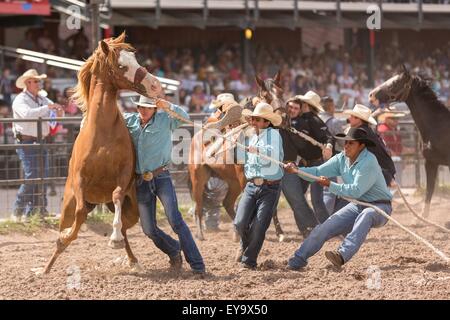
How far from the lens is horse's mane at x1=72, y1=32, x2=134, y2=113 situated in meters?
8.05

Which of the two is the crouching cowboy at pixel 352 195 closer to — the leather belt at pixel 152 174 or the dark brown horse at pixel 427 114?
the leather belt at pixel 152 174

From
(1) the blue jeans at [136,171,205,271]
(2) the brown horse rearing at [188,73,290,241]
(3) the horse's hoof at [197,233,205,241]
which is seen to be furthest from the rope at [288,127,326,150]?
(1) the blue jeans at [136,171,205,271]

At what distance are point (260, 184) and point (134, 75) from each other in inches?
62.8

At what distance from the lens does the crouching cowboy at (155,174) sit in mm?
8219

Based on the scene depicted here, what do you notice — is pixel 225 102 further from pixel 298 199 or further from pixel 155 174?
pixel 155 174

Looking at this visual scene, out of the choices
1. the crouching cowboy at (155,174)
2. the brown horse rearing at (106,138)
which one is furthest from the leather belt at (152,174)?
the brown horse rearing at (106,138)

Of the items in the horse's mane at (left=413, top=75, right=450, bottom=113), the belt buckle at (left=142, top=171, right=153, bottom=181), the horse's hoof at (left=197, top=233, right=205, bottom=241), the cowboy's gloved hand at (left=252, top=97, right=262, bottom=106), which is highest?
the horse's mane at (left=413, top=75, right=450, bottom=113)

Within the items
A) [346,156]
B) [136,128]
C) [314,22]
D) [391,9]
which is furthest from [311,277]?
[391,9]

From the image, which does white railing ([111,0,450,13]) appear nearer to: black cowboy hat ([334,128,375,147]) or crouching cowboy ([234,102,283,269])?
crouching cowboy ([234,102,283,269])

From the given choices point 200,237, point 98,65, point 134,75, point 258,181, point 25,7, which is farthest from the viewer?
point 25,7

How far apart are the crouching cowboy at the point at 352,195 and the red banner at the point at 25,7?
12.1 meters

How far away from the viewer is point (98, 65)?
8.13 meters

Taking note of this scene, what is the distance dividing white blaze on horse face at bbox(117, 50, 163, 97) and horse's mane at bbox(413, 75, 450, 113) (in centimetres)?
544

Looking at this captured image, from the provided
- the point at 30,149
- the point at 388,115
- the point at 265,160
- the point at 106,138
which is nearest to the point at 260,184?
the point at 265,160
